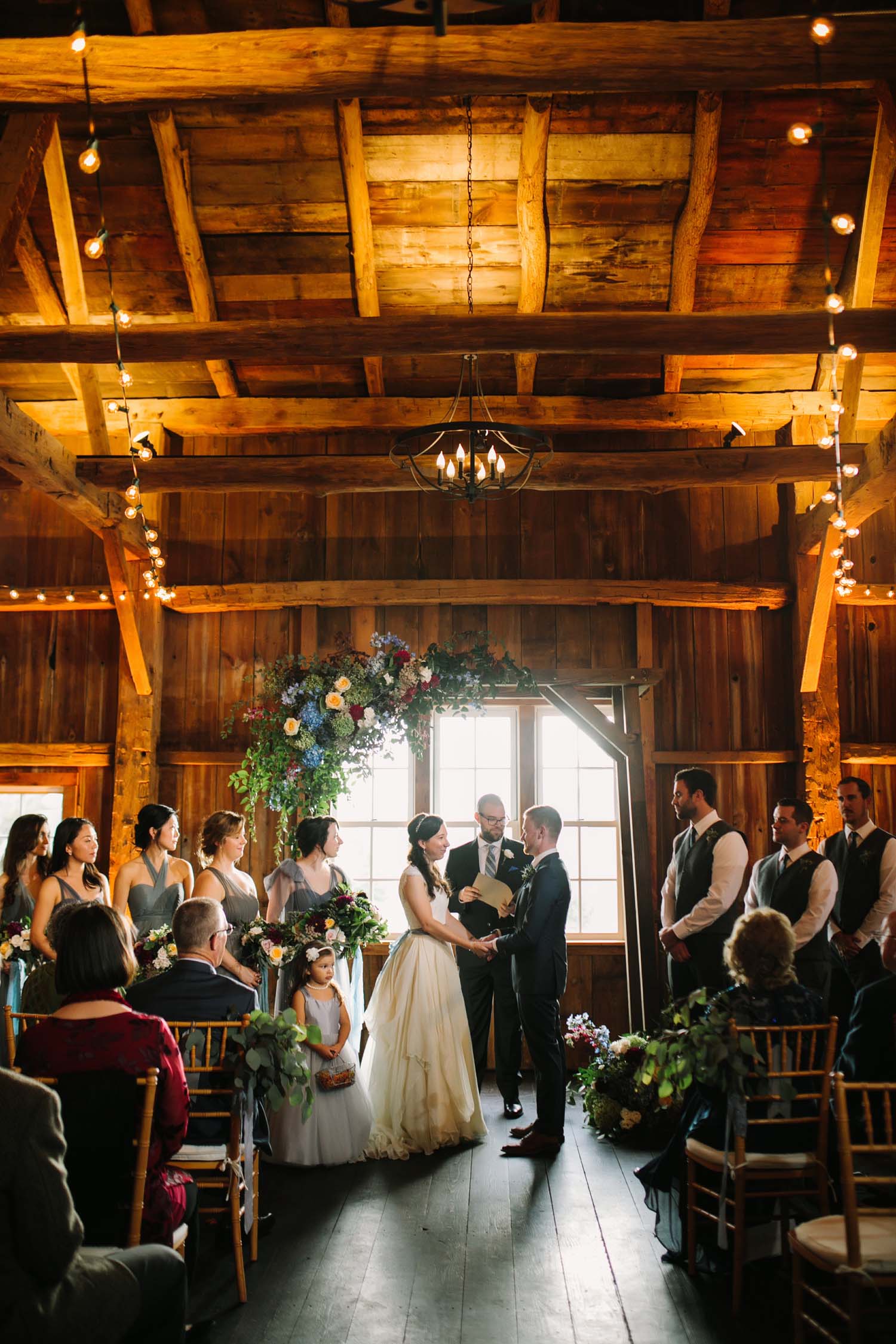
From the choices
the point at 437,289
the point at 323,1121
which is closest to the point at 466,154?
the point at 437,289

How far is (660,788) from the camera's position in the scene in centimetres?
730

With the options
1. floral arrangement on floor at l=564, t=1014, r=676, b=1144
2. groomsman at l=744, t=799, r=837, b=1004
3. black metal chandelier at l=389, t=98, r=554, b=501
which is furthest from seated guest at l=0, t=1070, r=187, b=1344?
groomsman at l=744, t=799, r=837, b=1004

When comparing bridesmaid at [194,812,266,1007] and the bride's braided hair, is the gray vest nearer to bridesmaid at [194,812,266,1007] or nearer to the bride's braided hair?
the bride's braided hair

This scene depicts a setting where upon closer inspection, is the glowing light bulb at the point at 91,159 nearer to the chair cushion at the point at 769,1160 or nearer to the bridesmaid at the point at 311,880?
the bridesmaid at the point at 311,880

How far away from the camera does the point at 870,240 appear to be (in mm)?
5930

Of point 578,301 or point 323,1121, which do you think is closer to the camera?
point 323,1121

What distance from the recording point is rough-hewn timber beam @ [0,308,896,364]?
197 inches

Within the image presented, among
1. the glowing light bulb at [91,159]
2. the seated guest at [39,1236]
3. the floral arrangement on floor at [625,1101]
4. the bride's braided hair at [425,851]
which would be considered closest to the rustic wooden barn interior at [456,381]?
the floral arrangement on floor at [625,1101]

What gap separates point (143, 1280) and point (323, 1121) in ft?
8.06

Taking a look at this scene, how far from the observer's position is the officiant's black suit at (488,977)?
5918mm

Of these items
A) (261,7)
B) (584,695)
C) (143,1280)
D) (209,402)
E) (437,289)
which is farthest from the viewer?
(209,402)

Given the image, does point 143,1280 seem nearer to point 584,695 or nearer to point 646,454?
point 584,695

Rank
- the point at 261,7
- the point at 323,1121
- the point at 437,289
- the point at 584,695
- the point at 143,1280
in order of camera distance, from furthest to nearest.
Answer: the point at 437,289, the point at 584,695, the point at 261,7, the point at 323,1121, the point at 143,1280

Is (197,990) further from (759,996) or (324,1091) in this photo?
(759,996)
